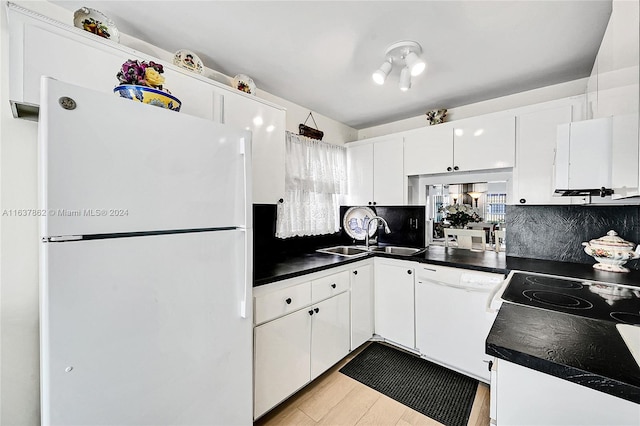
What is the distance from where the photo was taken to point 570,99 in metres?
1.86

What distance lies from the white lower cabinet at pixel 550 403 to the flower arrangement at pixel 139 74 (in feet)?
5.68

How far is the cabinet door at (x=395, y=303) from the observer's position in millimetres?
2338

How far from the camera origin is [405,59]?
174 cm

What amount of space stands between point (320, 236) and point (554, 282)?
196 centimetres

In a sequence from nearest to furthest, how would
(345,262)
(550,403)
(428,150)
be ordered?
(550,403)
(345,262)
(428,150)

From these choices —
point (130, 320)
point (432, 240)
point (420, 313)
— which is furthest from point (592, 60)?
point (130, 320)

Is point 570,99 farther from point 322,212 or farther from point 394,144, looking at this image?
point 322,212

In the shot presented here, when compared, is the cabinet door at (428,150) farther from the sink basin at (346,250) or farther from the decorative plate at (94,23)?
the decorative plate at (94,23)

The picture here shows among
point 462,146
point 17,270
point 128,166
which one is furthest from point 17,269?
point 462,146

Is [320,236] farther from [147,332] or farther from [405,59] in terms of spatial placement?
[147,332]

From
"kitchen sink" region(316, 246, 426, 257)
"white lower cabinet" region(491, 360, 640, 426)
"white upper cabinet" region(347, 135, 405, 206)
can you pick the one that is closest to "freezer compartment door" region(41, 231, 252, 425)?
"white lower cabinet" region(491, 360, 640, 426)

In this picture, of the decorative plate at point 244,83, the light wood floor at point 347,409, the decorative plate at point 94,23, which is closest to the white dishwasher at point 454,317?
the light wood floor at point 347,409

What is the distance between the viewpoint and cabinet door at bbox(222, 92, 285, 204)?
5.75 feet

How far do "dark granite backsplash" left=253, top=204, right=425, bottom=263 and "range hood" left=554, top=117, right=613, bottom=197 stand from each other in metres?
1.52
